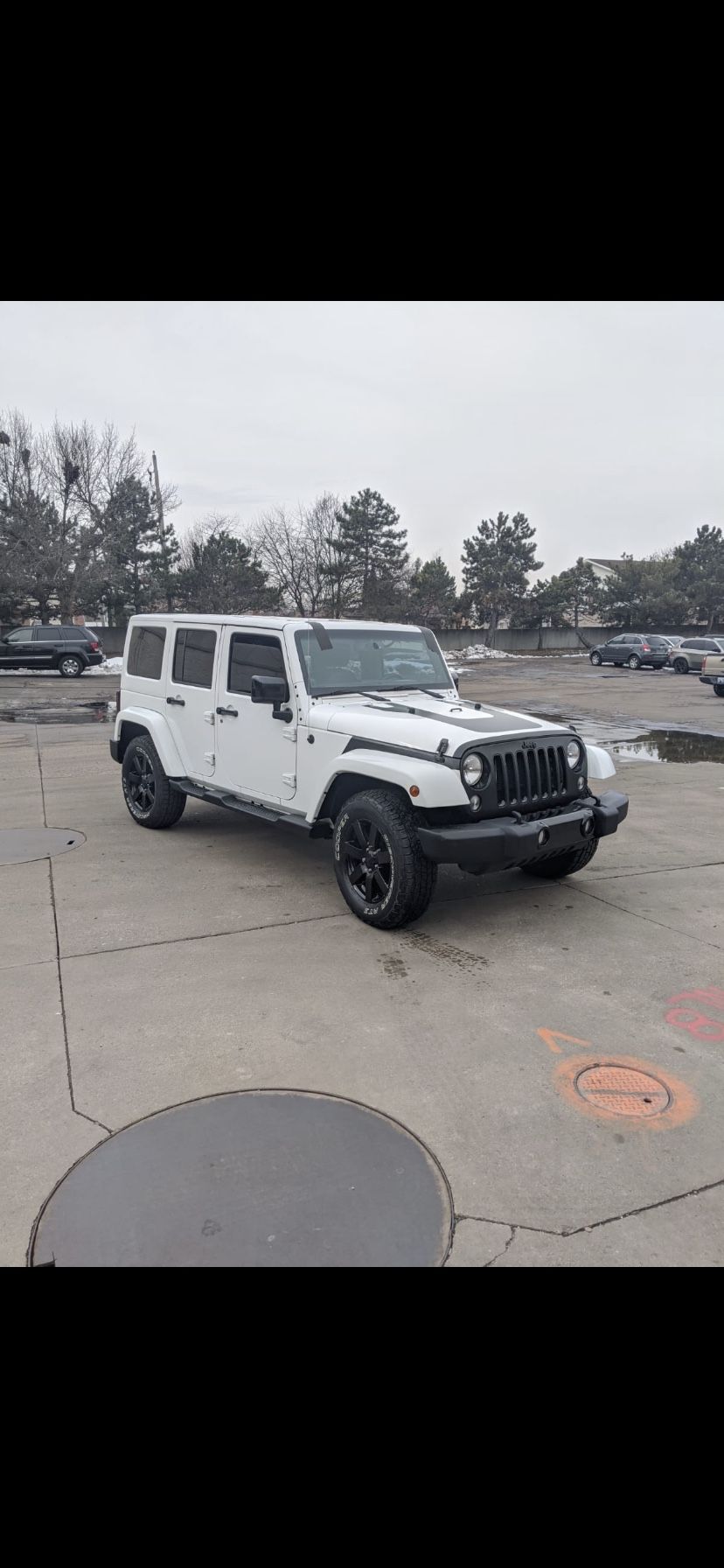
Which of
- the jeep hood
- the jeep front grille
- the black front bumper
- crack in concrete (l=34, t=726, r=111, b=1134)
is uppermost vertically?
the jeep hood

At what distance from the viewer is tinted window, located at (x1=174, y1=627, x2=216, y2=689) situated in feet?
21.4

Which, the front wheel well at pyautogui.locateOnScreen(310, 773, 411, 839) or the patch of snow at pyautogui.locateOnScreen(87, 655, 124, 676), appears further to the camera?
the patch of snow at pyautogui.locateOnScreen(87, 655, 124, 676)

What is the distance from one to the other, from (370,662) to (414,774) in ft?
5.67

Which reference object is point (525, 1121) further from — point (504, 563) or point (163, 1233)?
point (504, 563)

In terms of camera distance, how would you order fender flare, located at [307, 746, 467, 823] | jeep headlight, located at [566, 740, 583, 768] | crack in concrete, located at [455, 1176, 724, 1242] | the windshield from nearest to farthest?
crack in concrete, located at [455, 1176, 724, 1242] < fender flare, located at [307, 746, 467, 823] < jeep headlight, located at [566, 740, 583, 768] < the windshield

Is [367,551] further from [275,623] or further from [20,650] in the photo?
[275,623]

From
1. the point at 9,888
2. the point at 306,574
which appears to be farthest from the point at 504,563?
→ the point at 9,888

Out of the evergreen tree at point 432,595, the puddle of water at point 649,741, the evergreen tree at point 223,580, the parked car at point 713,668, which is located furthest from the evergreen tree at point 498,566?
the puddle of water at point 649,741

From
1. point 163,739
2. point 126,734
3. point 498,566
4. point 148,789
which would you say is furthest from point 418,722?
point 498,566

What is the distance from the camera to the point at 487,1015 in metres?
3.89

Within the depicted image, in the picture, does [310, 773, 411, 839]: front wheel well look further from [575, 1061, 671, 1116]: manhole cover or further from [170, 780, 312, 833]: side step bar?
[575, 1061, 671, 1116]: manhole cover

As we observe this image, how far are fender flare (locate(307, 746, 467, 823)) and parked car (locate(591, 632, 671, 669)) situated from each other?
33640 mm

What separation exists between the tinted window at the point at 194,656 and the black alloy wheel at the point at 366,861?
82.7 inches

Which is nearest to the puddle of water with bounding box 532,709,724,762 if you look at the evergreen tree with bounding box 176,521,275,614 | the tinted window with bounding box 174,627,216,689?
the tinted window with bounding box 174,627,216,689
